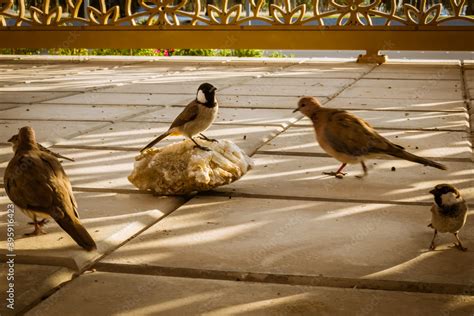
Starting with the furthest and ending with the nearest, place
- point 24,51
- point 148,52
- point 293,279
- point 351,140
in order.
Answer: point 24,51 → point 148,52 → point 351,140 → point 293,279

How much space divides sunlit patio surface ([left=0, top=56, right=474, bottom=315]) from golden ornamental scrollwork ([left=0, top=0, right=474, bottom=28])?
4.55 meters

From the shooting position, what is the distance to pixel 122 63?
1365 cm

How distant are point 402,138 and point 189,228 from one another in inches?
112

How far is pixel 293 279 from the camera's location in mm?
3117

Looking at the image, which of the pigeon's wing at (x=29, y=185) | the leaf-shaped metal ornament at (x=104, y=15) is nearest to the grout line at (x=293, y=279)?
the pigeon's wing at (x=29, y=185)

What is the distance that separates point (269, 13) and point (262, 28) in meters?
0.42

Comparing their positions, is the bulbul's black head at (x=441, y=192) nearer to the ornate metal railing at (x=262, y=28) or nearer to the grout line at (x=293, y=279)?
the grout line at (x=293, y=279)

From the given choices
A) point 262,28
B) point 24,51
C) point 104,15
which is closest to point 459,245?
point 262,28

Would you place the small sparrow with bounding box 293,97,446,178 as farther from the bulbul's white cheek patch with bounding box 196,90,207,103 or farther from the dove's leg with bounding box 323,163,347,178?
the bulbul's white cheek patch with bounding box 196,90,207,103

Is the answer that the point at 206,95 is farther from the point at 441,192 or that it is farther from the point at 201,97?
the point at 441,192

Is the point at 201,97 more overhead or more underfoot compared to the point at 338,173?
more overhead

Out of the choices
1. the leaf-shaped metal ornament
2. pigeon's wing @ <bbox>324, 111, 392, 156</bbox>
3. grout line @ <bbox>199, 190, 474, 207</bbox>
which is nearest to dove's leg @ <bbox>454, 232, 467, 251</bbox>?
grout line @ <bbox>199, 190, 474, 207</bbox>

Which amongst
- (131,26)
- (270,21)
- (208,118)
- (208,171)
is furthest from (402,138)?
(131,26)

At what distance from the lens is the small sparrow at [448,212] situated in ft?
11.4
